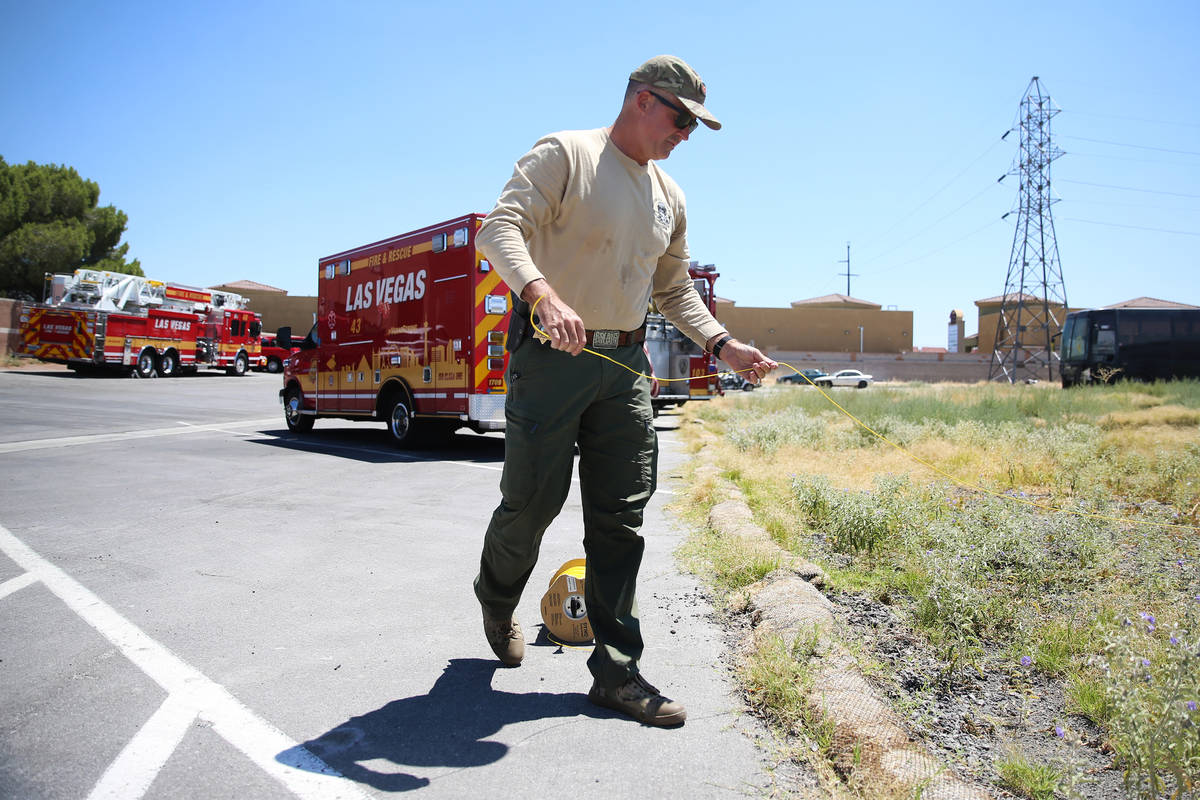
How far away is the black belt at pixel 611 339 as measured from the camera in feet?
9.50

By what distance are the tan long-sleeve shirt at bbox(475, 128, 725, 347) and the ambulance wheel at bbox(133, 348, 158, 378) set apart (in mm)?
31751

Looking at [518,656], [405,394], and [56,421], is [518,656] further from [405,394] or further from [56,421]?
[56,421]

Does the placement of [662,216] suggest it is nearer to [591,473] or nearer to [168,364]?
[591,473]

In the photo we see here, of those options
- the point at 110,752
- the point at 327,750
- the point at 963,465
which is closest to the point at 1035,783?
the point at 327,750

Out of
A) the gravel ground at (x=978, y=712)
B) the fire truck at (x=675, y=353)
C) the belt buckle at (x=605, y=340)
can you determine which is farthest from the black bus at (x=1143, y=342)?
the belt buckle at (x=605, y=340)

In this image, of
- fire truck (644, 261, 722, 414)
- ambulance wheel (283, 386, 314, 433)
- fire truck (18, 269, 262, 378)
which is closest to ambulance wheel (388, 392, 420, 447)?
ambulance wheel (283, 386, 314, 433)

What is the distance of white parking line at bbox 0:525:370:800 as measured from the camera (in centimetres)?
226

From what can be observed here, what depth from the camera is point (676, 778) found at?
2.33 meters

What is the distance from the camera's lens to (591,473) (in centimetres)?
294

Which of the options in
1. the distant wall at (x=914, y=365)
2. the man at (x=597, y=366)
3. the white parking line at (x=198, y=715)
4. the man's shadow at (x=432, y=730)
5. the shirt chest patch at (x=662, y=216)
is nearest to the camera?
the white parking line at (x=198, y=715)

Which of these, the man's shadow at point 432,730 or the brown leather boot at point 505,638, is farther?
the brown leather boot at point 505,638

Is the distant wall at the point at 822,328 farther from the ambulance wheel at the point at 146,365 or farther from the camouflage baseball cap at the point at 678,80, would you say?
the camouflage baseball cap at the point at 678,80

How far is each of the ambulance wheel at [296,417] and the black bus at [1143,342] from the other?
26514mm

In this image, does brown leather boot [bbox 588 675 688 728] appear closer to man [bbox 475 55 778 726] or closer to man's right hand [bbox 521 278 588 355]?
man [bbox 475 55 778 726]
